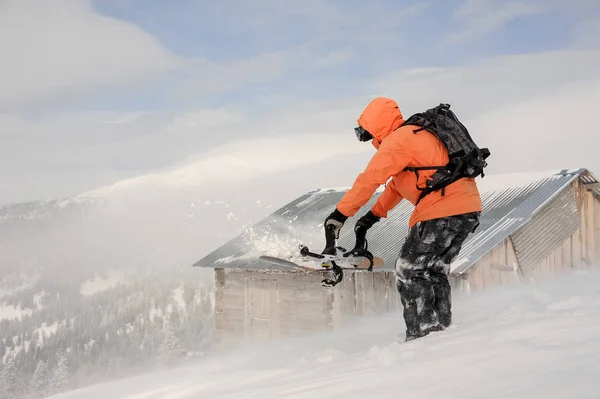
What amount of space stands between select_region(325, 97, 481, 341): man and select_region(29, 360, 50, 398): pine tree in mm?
60357

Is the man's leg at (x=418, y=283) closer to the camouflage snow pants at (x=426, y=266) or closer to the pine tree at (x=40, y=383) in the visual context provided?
the camouflage snow pants at (x=426, y=266)

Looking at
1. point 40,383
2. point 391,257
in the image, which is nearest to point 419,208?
point 391,257

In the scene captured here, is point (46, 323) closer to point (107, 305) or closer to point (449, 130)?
point (107, 305)

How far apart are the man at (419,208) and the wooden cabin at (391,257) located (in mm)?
7626

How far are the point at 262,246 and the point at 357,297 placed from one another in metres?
3.50

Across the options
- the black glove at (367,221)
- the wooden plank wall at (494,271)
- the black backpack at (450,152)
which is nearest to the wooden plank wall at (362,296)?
the wooden plank wall at (494,271)

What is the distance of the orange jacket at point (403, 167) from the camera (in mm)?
4961

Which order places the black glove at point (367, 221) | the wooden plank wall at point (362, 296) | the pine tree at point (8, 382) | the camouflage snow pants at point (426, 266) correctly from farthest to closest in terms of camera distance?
1. the pine tree at point (8, 382)
2. the wooden plank wall at point (362, 296)
3. the black glove at point (367, 221)
4. the camouflage snow pants at point (426, 266)

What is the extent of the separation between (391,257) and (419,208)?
364 inches

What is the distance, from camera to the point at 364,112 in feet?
17.6

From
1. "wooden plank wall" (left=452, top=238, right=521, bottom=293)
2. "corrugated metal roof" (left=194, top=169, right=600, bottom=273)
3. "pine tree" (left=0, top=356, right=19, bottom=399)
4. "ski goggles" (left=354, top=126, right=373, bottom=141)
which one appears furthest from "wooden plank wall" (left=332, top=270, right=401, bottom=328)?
"pine tree" (left=0, top=356, right=19, bottom=399)

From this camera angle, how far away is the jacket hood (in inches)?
209

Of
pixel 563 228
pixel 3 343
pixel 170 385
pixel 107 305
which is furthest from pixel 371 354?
pixel 107 305

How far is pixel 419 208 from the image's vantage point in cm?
518
